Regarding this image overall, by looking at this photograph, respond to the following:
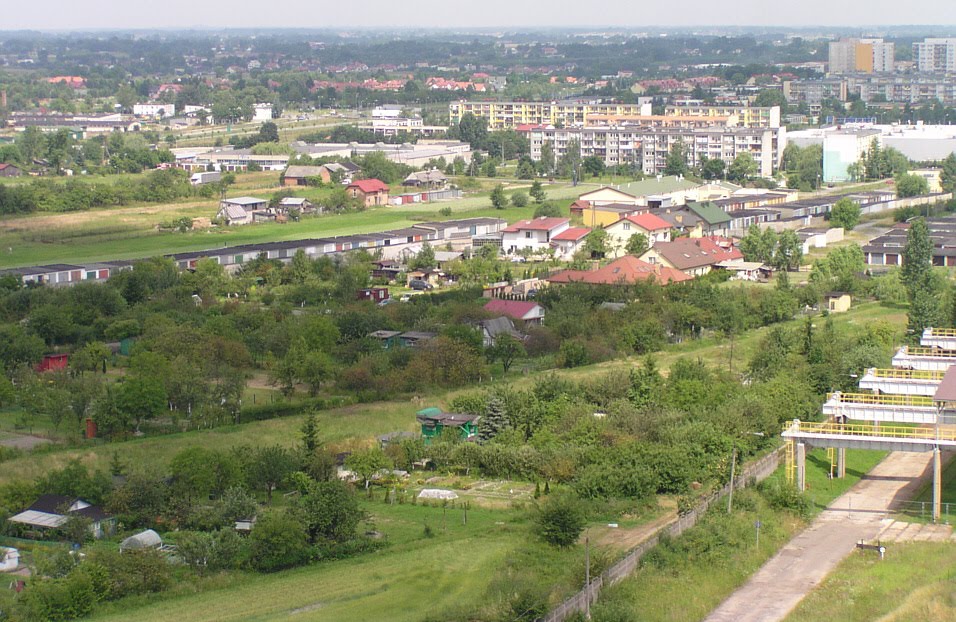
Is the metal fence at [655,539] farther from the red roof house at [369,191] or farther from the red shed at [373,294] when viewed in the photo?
the red roof house at [369,191]

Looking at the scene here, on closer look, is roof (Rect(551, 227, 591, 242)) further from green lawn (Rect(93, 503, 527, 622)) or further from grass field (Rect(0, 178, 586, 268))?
green lawn (Rect(93, 503, 527, 622))

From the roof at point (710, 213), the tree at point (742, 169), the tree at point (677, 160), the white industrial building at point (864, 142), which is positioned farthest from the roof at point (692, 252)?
the white industrial building at point (864, 142)

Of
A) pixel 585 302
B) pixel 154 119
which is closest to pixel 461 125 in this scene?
pixel 154 119

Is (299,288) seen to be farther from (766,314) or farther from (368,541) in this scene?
(368,541)

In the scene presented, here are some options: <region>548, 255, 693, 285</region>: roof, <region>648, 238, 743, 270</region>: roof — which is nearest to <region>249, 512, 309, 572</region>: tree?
<region>548, 255, 693, 285</region>: roof

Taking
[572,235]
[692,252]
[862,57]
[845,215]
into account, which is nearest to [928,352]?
[692,252]

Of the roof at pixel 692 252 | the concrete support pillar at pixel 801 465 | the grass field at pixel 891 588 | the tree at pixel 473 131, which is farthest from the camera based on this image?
the tree at pixel 473 131
